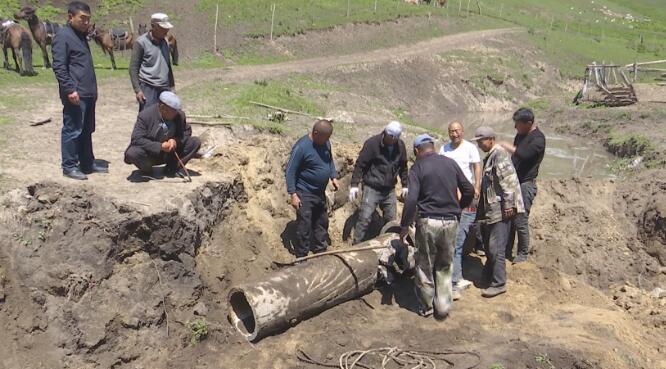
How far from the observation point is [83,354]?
6.95 metres

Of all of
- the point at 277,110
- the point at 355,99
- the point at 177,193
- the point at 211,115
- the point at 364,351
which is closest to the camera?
the point at 364,351

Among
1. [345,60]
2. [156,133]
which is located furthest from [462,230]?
[345,60]

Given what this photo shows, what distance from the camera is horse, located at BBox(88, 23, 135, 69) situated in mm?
19422

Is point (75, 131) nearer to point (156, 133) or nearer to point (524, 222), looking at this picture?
point (156, 133)

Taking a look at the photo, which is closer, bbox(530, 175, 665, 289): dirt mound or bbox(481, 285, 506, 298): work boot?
bbox(481, 285, 506, 298): work boot

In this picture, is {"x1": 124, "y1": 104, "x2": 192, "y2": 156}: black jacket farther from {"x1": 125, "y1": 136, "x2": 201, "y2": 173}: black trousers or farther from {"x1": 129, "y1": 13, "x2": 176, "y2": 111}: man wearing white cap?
{"x1": 129, "y1": 13, "x2": 176, "y2": 111}: man wearing white cap

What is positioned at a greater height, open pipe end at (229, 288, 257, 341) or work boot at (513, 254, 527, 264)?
work boot at (513, 254, 527, 264)

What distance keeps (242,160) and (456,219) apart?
3931 mm

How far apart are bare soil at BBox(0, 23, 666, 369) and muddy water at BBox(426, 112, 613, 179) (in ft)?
14.9

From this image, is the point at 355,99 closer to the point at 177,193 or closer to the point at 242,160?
the point at 242,160

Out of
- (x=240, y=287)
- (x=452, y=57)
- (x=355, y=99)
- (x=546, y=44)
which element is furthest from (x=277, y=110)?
(x=546, y=44)

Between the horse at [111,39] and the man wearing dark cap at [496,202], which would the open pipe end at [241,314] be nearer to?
the man wearing dark cap at [496,202]

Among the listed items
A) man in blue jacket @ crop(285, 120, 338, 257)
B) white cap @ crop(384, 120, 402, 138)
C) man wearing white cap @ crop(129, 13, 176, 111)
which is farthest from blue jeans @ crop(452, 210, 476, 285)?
man wearing white cap @ crop(129, 13, 176, 111)

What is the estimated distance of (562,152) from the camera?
18.3 metres
